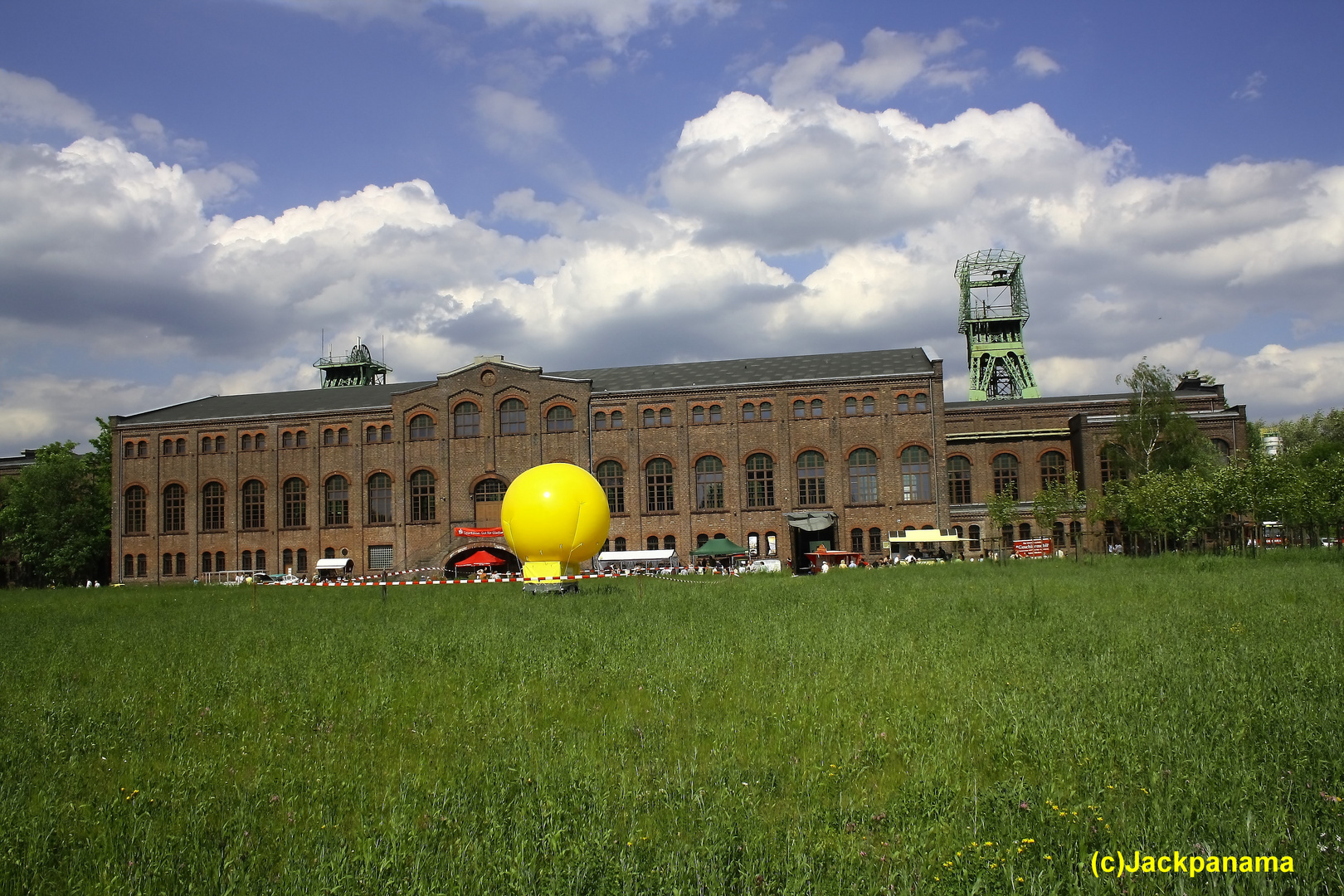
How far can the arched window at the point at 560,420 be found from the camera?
49344 millimetres

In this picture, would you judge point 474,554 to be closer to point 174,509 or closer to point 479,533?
point 479,533

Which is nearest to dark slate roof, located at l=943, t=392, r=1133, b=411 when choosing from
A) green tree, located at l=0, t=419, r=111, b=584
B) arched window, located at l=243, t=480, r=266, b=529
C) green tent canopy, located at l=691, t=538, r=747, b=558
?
green tent canopy, located at l=691, t=538, r=747, b=558

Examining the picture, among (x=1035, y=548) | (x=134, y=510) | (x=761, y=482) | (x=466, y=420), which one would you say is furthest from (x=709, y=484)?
(x=134, y=510)

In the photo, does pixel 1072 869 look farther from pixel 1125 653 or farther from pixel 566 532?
pixel 566 532

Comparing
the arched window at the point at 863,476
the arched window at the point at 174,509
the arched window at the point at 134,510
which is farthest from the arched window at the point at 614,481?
the arched window at the point at 134,510

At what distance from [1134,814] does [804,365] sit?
4601cm

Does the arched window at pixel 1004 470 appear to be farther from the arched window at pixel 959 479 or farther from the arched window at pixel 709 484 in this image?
the arched window at pixel 709 484

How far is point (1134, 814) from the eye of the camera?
5055mm

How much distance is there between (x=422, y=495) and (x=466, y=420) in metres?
5.01

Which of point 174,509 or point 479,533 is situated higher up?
point 174,509

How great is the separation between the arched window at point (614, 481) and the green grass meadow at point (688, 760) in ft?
117

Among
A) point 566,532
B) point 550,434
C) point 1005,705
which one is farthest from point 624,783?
point 550,434

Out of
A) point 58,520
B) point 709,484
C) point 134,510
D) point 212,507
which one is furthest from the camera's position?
point 58,520

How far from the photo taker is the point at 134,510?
5366 cm
